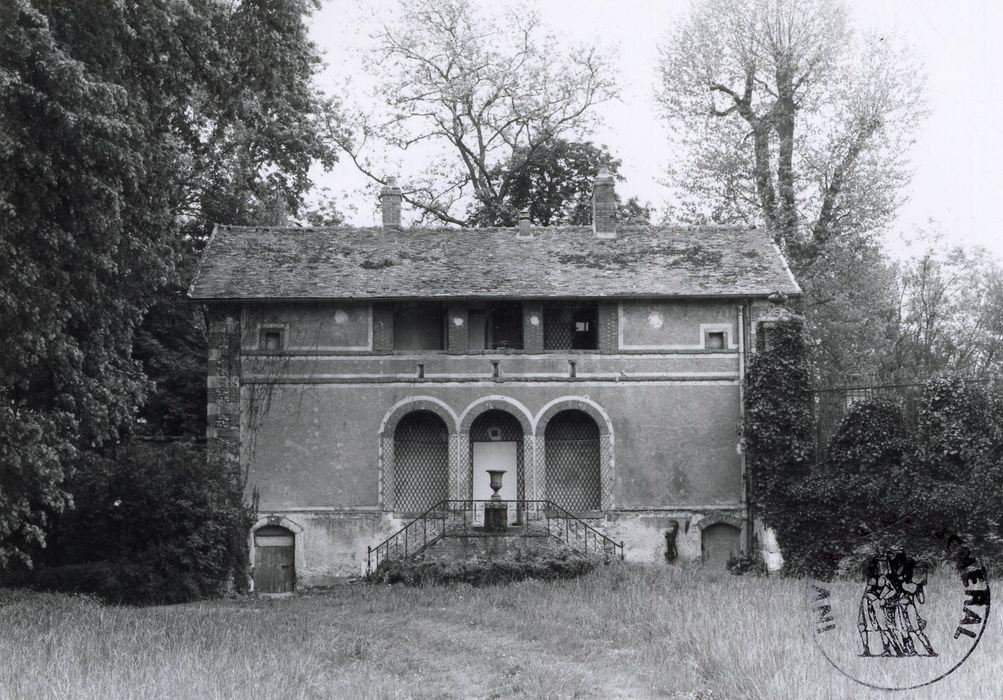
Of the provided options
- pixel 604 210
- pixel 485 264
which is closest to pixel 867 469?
pixel 604 210

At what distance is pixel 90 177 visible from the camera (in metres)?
15.0

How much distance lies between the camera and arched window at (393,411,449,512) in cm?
2383

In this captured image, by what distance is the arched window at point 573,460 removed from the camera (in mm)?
23812

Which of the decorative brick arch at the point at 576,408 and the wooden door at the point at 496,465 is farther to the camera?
the wooden door at the point at 496,465

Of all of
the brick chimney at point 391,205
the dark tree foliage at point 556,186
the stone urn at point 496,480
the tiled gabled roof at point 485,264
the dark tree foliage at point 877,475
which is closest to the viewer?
the dark tree foliage at point 877,475

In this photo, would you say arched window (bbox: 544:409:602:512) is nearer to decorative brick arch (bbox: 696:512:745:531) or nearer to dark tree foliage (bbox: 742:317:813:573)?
decorative brick arch (bbox: 696:512:745:531)

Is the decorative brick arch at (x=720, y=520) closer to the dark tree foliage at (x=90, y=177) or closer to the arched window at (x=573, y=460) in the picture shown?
the arched window at (x=573, y=460)

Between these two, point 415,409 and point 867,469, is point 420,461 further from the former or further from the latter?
point 867,469

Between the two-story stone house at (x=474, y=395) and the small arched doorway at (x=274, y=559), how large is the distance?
2.2 inches

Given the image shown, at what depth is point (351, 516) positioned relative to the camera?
23.3m

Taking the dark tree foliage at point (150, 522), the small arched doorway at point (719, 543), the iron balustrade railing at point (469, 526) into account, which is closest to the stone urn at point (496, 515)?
the iron balustrade railing at point (469, 526)

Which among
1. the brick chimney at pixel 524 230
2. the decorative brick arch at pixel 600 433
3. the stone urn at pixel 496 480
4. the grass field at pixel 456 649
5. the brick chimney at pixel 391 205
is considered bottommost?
the grass field at pixel 456 649

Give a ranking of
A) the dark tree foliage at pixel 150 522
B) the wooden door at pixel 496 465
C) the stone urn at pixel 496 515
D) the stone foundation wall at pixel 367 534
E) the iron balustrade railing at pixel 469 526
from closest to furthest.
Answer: the dark tree foliage at pixel 150 522
the stone urn at pixel 496 515
the iron balustrade railing at pixel 469 526
the stone foundation wall at pixel 367 534
the wooden door at pixel 496 465

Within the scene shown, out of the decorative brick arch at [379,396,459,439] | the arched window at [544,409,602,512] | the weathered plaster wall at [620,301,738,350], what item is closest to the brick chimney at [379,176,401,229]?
the decorative brick arch at [379,396,459,439]
